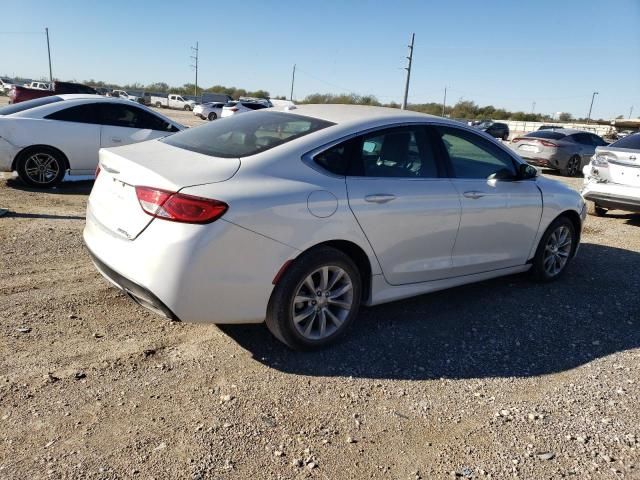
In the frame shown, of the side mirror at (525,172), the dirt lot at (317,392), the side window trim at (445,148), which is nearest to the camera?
the dirt lot at (317,392)

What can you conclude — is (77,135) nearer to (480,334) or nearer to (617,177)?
(480,334)

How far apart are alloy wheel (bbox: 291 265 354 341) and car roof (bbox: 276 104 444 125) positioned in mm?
1105

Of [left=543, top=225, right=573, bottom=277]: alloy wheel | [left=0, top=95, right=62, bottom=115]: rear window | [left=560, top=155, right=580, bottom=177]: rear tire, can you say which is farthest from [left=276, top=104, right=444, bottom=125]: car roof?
[left=560, top=155, right=580, bottom=177]: rear tire

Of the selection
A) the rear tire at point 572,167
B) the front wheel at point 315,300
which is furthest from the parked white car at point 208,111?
the front wheel at point 315,300

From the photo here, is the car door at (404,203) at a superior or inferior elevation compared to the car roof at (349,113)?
inferior

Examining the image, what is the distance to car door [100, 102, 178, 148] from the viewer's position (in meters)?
8.52

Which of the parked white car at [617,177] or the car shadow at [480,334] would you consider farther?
the parked white car at [617,177]

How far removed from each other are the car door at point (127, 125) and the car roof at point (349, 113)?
515cm

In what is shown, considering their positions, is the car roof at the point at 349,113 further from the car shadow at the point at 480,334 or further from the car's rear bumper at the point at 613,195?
the car's rear bumper at the point at 613,195

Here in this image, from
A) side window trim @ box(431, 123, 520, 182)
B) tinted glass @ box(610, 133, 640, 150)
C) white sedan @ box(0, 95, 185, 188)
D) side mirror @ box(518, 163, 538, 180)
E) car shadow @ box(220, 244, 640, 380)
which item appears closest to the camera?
car shadow @ box(220, 244, 640, 380)

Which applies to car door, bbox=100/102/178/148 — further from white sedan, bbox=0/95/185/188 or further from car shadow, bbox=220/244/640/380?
car shadow, bbox=220/244/640/380

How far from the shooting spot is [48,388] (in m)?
2.98

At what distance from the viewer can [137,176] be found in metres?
3.19

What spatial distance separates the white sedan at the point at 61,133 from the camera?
7.78 metres
